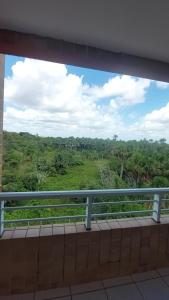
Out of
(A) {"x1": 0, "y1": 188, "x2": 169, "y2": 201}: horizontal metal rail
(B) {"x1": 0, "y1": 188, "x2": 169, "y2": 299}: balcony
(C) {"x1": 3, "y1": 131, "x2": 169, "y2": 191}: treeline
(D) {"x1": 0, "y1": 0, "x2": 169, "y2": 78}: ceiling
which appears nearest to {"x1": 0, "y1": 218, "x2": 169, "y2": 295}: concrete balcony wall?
(B) {"x1": 0, "y1": 188, "x2": 169, "y2": 299}: balcony

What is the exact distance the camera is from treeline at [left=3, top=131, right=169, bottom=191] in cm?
454

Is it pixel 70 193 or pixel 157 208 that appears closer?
pixel 70 193

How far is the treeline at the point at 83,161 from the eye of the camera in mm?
4535

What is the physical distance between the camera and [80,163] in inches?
204

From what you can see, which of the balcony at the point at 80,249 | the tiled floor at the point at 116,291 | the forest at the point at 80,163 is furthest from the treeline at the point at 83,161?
the tiled floor at the point at 116,291

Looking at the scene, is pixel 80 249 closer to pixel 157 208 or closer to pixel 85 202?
pixel 85 202

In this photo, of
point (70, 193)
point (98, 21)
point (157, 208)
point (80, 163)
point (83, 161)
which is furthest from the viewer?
point (80, 163)

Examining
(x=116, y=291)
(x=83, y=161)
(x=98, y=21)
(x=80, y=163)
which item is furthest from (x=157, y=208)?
(x=80, y=163)

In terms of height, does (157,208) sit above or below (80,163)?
below

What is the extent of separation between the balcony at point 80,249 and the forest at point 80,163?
2377mm

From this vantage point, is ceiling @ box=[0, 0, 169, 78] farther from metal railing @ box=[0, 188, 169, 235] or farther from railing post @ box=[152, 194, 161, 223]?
railing post @ box=[152, 194, 161, 223]

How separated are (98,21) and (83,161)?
3969 millimetres

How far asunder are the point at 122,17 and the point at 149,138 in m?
3.51

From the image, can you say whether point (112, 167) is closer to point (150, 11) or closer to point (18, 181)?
point (18, 181)
